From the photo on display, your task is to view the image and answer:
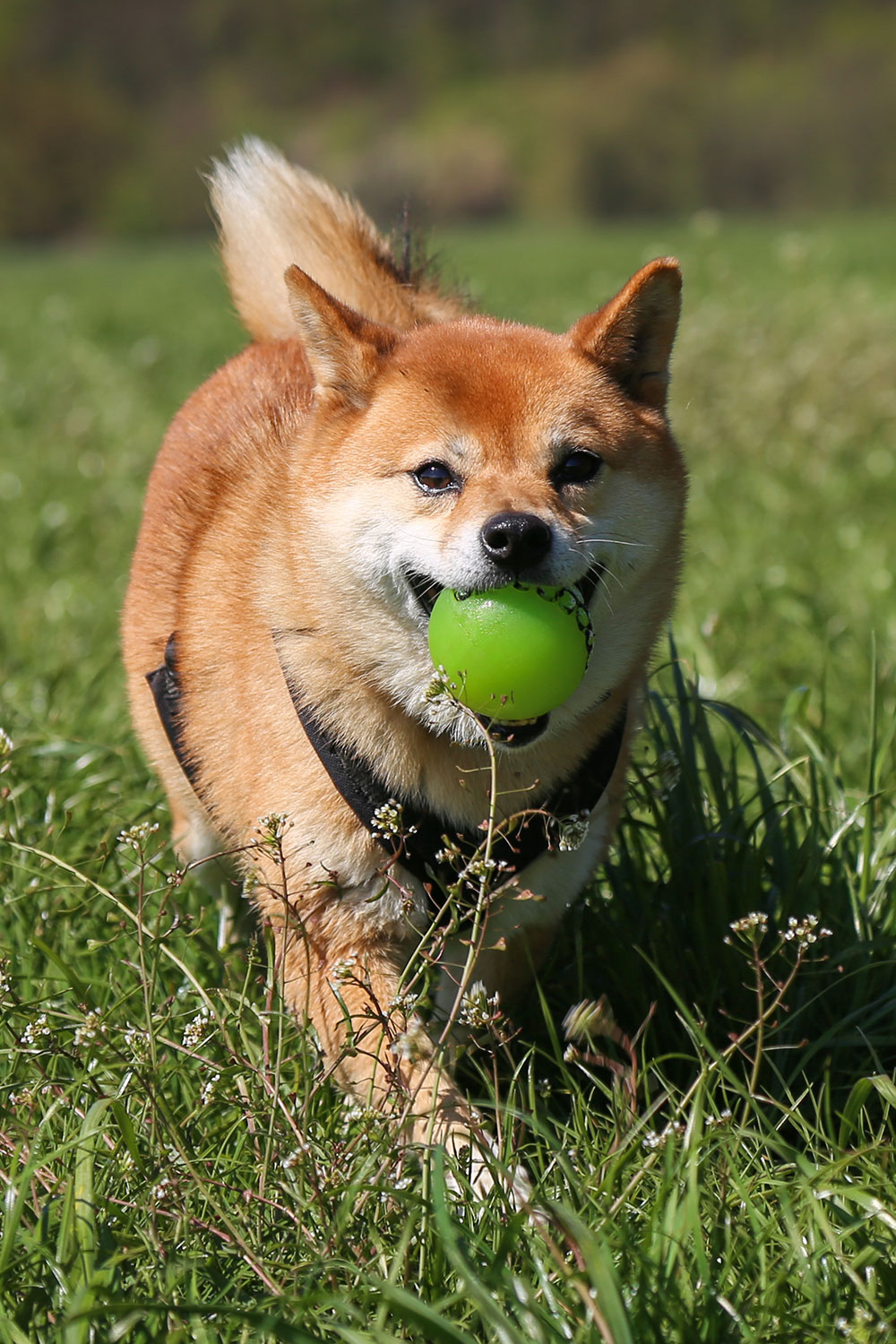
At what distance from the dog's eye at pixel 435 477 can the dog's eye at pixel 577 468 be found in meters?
0.18

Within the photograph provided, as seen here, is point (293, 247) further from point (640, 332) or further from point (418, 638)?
point (418, 638)

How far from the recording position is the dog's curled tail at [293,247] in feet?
10.1

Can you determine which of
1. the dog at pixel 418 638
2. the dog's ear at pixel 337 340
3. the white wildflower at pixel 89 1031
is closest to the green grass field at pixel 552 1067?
the white wildflower at pixel 89 1031

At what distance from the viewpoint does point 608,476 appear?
2.32 meters

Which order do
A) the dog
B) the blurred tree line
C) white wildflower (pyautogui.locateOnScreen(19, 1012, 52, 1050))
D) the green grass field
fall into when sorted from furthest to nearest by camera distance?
the blurred tree line < the dog < white wildflower (pyautogui.locateOnScreen(19, 1012, 52, 1050)) < the green grass field

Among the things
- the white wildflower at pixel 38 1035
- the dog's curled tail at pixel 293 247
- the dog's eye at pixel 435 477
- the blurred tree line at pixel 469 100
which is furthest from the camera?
the blurred tree line at pixel 469 100

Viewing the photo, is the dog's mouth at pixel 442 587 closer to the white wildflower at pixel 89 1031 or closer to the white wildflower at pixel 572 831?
the white wildflower at pixel 572 831

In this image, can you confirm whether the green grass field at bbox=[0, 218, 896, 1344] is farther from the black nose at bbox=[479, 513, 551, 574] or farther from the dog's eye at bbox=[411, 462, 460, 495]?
the dog's eye at bbox=[411, 462, 460, 495]

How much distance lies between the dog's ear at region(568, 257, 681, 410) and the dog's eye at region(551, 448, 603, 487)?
0.26m

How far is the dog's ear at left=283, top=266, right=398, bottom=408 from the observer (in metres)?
2.35

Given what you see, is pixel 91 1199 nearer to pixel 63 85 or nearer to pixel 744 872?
pixel 744 872

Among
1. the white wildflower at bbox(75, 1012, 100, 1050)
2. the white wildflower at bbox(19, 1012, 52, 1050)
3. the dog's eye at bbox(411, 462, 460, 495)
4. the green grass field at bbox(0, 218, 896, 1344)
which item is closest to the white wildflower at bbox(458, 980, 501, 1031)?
the green grass field at bbox(0, 218, 896, 1344)

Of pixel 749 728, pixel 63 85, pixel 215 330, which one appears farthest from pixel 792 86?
pixel 749 728

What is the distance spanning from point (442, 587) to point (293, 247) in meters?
1.31
